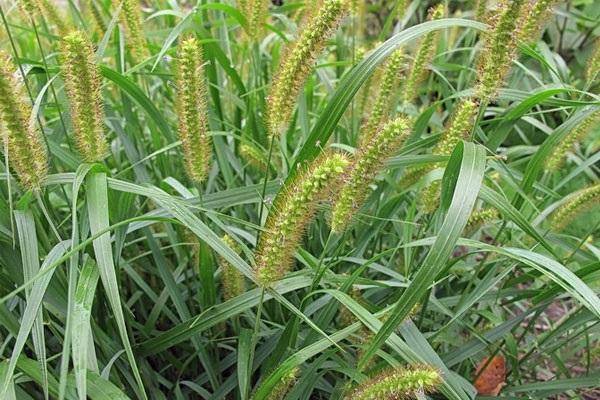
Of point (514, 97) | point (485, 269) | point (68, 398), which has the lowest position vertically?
point (485, 269)

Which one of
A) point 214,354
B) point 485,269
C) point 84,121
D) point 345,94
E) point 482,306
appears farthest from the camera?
point 485,269

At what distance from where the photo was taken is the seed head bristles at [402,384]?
130 cm

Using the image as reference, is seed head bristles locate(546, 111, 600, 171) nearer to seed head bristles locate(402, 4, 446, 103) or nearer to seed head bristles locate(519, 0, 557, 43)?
seed head bristles locate(519, 0, 557, 43)

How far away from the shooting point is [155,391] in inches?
79.9

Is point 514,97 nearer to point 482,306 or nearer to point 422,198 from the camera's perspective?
point 422,198

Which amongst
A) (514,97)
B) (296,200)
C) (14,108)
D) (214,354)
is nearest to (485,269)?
(514,97)

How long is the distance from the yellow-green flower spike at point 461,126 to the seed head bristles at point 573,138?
443 mm

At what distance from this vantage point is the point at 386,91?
1914 mm

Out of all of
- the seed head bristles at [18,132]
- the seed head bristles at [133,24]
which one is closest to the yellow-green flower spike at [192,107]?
the seed head bristles at [18,132]

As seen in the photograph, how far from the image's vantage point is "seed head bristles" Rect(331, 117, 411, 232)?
55.1 inches

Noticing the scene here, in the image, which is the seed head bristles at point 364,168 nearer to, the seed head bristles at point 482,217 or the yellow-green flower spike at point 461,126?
the yellow-green flower spike at point 461,126

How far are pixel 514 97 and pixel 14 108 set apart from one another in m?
1.52

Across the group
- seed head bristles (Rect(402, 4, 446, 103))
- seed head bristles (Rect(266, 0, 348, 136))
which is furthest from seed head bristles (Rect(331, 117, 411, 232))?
seed head bristles (Rect(402, 4, 446, 103))

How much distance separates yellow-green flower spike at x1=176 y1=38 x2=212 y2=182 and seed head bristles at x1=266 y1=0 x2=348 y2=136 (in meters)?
0.17
